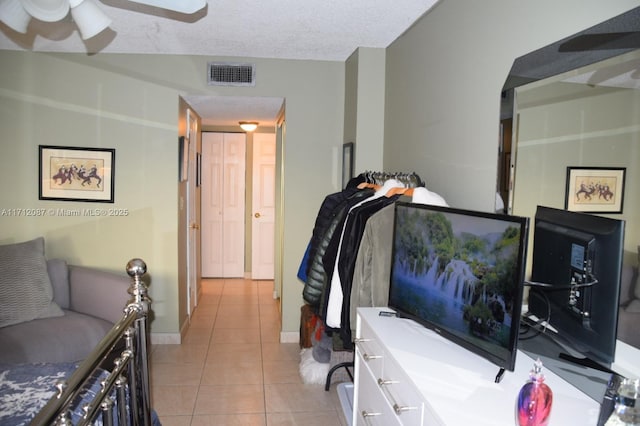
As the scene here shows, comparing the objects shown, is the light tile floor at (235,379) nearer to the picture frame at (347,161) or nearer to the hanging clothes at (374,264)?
the hanging clothes at (374,264)

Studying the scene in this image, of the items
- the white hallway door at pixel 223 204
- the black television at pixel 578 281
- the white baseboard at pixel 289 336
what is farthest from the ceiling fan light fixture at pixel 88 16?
the white hallway door at pixel 223 204

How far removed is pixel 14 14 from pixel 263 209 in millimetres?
4759

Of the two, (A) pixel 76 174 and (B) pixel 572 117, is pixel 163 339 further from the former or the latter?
(B) pixel 572 117

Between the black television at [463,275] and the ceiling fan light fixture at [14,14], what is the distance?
6.15ft

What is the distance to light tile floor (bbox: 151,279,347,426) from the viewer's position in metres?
2.96

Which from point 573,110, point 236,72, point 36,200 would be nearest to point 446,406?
point 573,110

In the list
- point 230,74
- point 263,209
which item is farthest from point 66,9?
point 263,209

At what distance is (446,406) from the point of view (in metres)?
1.32

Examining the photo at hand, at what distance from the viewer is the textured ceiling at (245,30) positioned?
2.79 meters

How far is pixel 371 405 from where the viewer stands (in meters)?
2.01

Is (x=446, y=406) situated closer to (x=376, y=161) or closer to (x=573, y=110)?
(x=573, y=110)

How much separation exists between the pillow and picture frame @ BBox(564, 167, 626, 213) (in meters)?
3.28

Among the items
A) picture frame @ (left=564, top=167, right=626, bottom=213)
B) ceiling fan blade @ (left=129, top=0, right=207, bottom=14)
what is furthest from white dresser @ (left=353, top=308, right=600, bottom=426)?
ceiling fan blade @ (left=129, top=0, right=207, bottom=14)

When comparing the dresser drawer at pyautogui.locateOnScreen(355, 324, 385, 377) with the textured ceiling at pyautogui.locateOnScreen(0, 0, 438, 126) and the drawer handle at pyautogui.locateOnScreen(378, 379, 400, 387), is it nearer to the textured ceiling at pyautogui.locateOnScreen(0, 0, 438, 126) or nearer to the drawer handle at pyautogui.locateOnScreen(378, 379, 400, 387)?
the drawer handle at pyautogui.locateOnScreen(378, 379, 400, 387)
